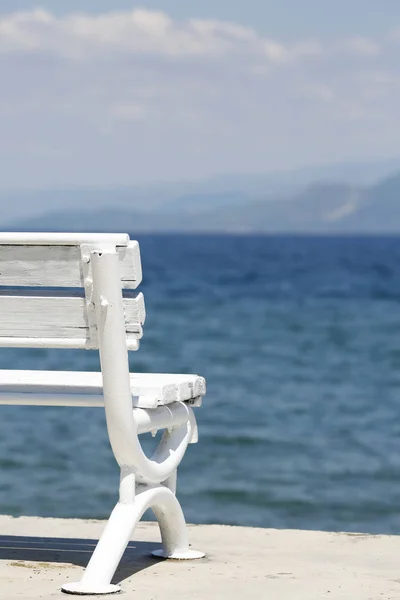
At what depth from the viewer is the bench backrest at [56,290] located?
354cm

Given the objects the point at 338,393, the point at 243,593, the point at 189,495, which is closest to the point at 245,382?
the point at 338,393

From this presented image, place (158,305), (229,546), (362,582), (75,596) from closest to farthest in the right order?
(75,596) → (362,582) → (229,546) → (158,305)

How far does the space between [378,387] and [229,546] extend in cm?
1030

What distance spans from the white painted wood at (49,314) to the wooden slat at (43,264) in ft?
0.19

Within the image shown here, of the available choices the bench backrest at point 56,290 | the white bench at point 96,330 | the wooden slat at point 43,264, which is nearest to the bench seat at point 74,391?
the white bench at point 96,330

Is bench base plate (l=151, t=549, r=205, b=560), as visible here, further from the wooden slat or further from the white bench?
the wooden slat

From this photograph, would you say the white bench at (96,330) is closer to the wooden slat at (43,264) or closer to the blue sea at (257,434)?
the wooden slat at (43,264)

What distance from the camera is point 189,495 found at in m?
7.96

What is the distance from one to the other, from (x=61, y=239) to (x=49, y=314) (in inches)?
9.1

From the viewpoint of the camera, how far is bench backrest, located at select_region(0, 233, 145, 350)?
3.54 m

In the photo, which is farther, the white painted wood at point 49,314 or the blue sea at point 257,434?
the blue sea at point 257,434

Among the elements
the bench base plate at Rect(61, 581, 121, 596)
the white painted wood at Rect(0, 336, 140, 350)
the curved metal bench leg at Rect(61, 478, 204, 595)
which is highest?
the white painted wood at Rect(0, 336, 140, 350)

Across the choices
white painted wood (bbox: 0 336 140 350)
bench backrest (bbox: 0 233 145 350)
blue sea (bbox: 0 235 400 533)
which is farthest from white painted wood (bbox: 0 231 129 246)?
blue sea (bbox: 0 235 400 533)

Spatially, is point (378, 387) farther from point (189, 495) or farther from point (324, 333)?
point (324, 333)
